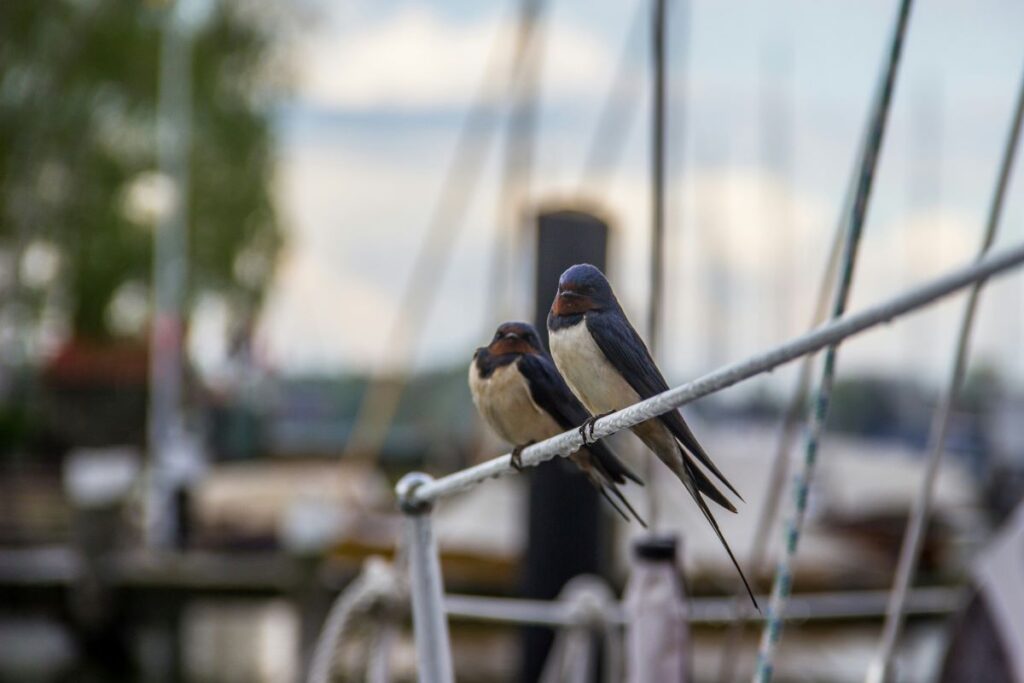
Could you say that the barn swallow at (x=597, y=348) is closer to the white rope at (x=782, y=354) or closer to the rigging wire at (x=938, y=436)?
the white rope at (x=782, y=354)

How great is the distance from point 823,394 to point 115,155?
2347 cm

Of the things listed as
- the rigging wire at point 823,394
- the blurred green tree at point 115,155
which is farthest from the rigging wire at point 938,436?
the blurred green tree at point 115,155

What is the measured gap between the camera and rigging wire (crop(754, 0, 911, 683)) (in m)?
1.35

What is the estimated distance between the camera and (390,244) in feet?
5.74

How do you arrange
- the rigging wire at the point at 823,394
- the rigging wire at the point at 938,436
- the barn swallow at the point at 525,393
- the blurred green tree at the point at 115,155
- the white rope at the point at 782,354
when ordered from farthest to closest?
1. the blurred green tree at the point at 115,155
2. the rigging wire at the point at 938,436
3. the rigging wire at the point at 823,394
4. the barn swallow at the point at 525,393
5. the white rope at the point at 782,354

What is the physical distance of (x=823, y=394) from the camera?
1.49 m

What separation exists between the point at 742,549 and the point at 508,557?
2.03 m

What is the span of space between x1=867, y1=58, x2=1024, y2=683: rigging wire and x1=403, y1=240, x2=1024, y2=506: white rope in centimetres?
122

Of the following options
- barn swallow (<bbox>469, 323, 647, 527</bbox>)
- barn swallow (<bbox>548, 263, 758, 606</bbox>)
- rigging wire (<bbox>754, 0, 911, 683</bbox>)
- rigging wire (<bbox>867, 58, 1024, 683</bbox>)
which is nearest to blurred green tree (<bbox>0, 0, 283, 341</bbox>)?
rigging wire (<bbox>867, 58, 1024, 683</bbox>)

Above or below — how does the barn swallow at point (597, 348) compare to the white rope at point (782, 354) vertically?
above

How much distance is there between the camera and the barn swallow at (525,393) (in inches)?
42.1

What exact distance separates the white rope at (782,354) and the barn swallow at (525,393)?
4 centimetres

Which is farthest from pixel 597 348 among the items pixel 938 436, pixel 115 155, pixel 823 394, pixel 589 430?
pixel 115 155

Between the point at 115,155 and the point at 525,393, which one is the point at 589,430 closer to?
the point at 525,393
